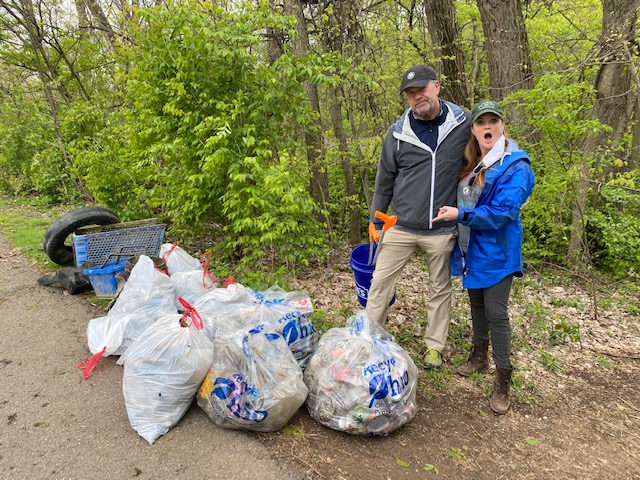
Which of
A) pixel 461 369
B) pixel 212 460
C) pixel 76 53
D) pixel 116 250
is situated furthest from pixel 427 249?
pixel 76 53

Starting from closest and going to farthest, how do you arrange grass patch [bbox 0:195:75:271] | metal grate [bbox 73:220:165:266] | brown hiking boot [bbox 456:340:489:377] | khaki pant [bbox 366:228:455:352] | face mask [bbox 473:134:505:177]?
face mask [bbox 473:134:505:177] < khaki pant [bbox 366:228:455:352] < brown hiking boot [bbox 456:340:489:377] < metal grate [bbox 73:220:165:266] < grass patch [bbox 0:195:75:271]

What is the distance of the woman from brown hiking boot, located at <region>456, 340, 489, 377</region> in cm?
30

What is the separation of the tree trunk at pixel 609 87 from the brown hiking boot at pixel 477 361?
2.10 metres

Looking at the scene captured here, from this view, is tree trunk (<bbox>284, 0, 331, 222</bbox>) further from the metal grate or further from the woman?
the woman

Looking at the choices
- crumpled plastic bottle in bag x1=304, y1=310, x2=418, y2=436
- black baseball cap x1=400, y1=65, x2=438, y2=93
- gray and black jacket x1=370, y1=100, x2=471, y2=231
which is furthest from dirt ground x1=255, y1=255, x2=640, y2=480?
black baseball cap x1=400, y1=65, x2=438, y2=93

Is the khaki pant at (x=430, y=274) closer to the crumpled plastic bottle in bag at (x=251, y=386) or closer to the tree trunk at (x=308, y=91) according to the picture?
the crumpled plastic bottle in bag at (x=251, y=386)

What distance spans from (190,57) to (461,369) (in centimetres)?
373

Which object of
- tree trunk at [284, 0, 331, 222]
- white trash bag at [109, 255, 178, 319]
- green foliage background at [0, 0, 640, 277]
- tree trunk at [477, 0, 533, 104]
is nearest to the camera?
white trash bag at [109, 255, 178, 319]

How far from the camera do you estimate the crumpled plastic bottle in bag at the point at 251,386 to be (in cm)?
228

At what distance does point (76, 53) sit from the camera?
32.7 feet

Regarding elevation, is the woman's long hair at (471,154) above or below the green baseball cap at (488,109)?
below

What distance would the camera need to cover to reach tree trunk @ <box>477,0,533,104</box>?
4.92 meters

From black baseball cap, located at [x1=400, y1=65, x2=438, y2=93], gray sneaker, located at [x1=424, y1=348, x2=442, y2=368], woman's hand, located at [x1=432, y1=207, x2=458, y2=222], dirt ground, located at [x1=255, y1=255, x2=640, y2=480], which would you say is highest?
black baseball cap, located at [x1=400, y1=65, x2=438, y2=93]

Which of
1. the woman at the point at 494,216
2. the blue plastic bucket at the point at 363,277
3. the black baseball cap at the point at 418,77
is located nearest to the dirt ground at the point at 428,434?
the woman at the point at 494,216
